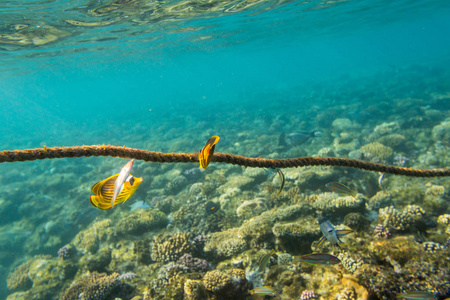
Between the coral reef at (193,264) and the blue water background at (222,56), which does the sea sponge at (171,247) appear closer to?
the coral reef at (193,264)

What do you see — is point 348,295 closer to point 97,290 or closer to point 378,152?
point 97,290

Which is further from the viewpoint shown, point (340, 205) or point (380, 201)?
point (380, 201)

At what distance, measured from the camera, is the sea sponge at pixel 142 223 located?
7570mm

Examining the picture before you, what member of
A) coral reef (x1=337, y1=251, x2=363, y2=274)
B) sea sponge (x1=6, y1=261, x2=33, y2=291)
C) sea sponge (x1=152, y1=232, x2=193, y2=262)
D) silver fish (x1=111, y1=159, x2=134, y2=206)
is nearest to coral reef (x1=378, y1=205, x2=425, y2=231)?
coral reef (x1=337, y1=251, x2=363, y2=274)

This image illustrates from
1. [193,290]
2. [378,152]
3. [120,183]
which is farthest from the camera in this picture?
[378,152]

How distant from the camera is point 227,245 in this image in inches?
211

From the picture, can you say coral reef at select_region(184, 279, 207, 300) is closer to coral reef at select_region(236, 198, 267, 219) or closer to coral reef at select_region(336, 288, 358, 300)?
coral reef at select_region(336, 288, 358, 300)

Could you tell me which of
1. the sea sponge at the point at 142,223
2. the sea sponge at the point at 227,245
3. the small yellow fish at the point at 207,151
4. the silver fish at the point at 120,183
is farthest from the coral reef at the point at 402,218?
the sea sponge at the point at 142,223

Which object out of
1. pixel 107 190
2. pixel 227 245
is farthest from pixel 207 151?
pixel 227 245

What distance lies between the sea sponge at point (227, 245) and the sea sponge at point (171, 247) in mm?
581

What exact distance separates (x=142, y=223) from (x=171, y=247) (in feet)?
8.14

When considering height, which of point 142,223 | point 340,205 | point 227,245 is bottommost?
point 142,223

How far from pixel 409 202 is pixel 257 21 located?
25.1 metres

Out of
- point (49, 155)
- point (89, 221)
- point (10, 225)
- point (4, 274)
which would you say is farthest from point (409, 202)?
point (10, 225)
